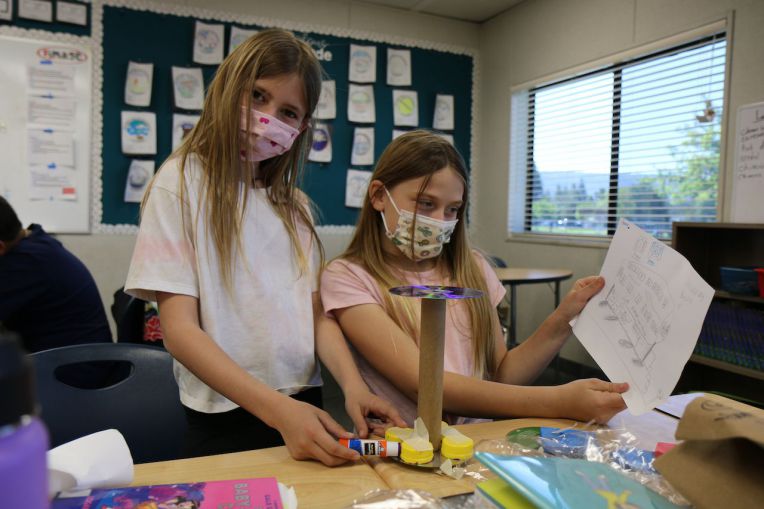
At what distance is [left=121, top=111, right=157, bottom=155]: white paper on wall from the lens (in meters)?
3.44

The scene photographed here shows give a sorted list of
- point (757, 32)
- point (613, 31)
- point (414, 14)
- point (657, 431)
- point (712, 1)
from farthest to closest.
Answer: point (414, 14) → point (613, 31) → point (712, 1) → point (757, 32) → point (657, 431)

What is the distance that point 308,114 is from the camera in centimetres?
109

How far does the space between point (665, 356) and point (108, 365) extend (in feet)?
5.09

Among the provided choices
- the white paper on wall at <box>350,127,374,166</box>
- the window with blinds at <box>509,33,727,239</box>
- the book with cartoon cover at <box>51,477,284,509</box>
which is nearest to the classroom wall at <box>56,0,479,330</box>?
the white paper on wall at <box>350,127,374,166</box>

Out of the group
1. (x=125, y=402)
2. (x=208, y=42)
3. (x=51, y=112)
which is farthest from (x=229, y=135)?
(x=208, y=42)

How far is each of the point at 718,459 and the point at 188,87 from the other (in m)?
3.67

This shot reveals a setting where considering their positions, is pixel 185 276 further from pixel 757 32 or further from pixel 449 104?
pixel 449 104

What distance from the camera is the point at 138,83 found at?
3449 mm

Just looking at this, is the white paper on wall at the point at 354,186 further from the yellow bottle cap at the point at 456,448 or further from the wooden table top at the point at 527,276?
the yellow bottle cap at the point at 456,448

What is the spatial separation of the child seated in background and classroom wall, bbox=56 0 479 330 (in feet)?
8.99

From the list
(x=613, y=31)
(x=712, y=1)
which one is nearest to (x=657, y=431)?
(x=712, y=1)

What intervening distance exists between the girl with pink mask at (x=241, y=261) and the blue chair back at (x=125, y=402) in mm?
41

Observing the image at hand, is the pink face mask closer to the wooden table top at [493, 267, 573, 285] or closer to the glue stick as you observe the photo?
the glue stick

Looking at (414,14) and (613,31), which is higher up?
(414,14)
